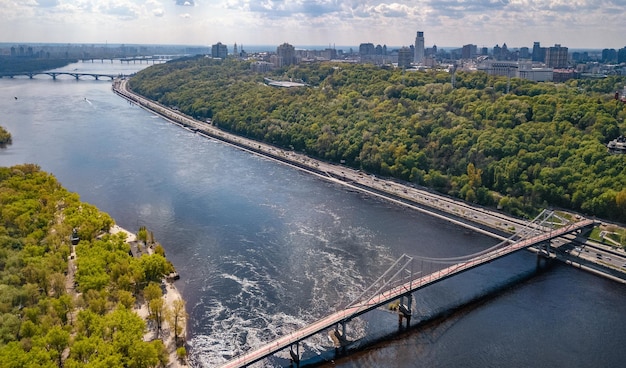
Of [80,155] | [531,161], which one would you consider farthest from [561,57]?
[80,155]

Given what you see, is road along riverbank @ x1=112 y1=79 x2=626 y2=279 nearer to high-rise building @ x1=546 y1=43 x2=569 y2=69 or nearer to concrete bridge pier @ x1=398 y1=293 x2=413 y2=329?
concrete bridge pier @ x1=398 y1=293 x2=413 y2=329

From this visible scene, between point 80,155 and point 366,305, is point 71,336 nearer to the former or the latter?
point 366,305

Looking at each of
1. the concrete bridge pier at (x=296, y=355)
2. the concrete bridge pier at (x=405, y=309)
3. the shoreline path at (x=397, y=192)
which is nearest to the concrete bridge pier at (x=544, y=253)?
the shoreline path at (x=397, y=192)

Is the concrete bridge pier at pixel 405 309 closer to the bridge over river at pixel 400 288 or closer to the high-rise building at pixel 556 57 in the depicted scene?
the bridge over river at pixel 400 288

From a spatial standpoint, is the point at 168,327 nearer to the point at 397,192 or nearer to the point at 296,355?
the point at 296,355

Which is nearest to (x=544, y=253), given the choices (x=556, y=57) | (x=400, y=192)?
(x=400, y=192)

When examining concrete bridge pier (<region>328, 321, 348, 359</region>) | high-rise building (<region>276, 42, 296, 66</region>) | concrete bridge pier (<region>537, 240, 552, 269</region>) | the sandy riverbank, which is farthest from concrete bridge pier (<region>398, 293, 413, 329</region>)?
high-rise building (<region>276, 42, 296, 66</region>)
